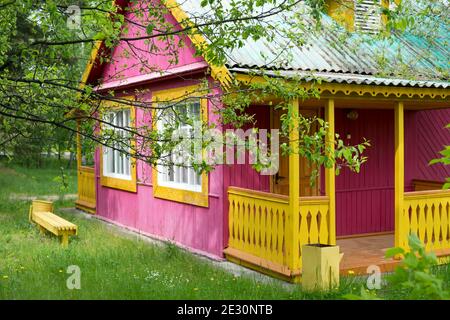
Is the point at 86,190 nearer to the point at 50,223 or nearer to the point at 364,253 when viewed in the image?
the point at 50,223

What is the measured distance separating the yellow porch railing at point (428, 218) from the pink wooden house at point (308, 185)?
2cm

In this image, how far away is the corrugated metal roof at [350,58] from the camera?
888 cm

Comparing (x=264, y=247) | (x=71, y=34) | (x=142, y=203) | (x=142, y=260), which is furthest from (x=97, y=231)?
(x=71, y=34)

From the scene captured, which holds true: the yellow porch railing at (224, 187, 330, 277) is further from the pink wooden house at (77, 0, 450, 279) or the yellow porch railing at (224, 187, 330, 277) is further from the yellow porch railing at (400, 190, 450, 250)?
the yellow porch railing at (400, 190, 450, 250)

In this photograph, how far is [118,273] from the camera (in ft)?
27.4

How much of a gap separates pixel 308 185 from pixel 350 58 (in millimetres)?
2467

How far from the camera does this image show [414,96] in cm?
930

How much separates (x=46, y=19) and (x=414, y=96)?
18.0 ft

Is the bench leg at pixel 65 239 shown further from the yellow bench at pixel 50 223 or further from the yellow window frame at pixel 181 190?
the yellow window frame at pixel 181 190

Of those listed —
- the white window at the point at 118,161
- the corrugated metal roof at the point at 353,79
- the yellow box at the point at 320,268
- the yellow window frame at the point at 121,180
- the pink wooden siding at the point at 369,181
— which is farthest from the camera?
the white window at the point at 118,161
